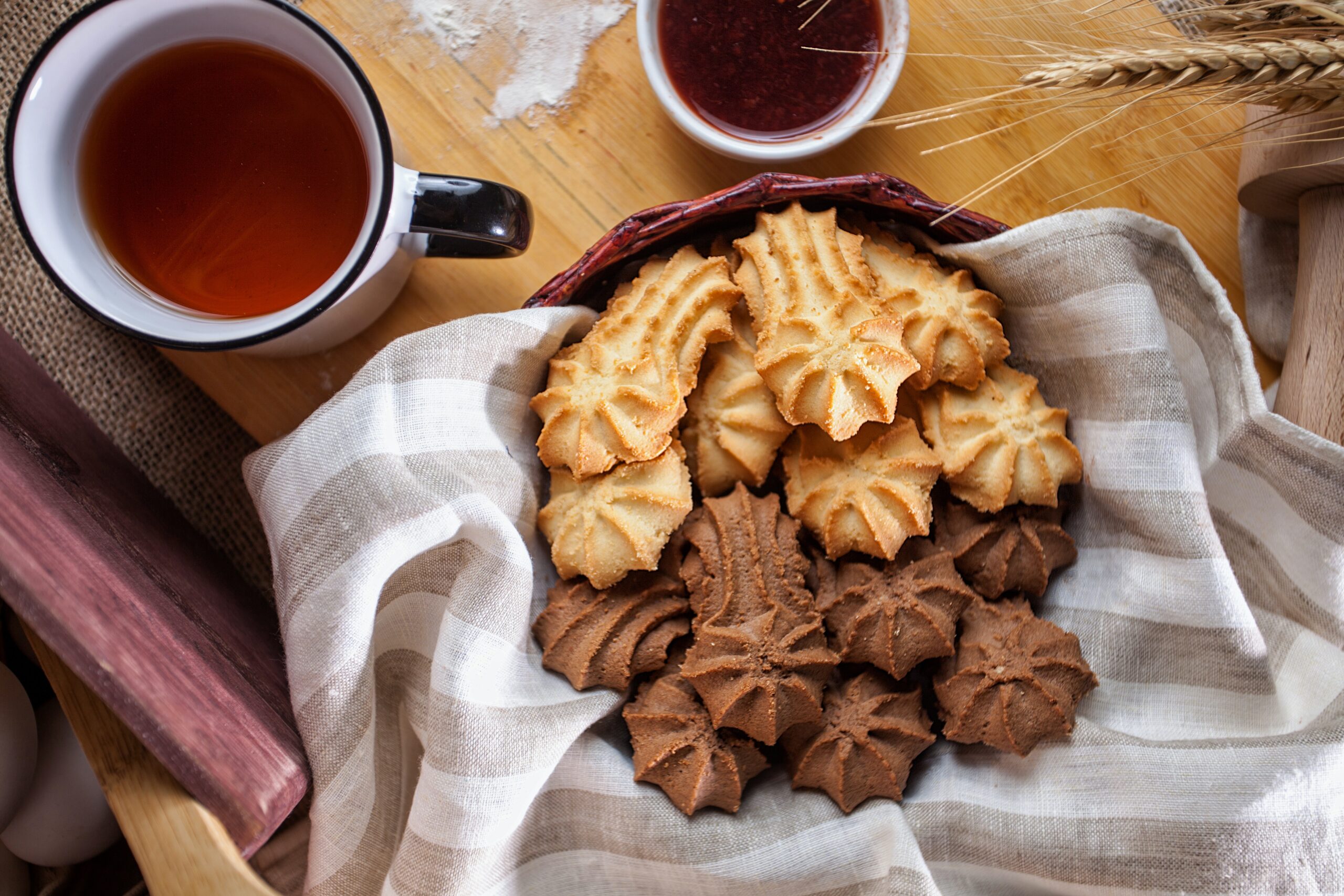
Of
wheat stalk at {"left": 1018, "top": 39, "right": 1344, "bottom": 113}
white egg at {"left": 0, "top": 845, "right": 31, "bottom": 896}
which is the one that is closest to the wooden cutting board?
wheat stalk at {"left": 1018, "top": 39, "right": 1344, "bottom": 113}

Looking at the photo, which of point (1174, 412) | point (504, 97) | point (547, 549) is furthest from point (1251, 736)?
point (504, 97)

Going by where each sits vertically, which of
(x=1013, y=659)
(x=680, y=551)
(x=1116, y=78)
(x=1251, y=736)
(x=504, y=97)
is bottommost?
(x=1251, y=736)

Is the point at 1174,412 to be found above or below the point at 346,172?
below

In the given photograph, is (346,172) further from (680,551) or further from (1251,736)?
(1251,736)

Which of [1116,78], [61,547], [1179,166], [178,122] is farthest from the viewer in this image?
[1179,166]

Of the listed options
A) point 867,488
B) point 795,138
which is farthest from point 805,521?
point 795,138

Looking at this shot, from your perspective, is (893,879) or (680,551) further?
(680,551)

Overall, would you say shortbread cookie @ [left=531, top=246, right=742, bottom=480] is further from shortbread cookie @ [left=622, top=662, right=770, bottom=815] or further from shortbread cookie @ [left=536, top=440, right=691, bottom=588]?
shortbread cookie @ [left=622, top=662, right=770, bottom=815]
